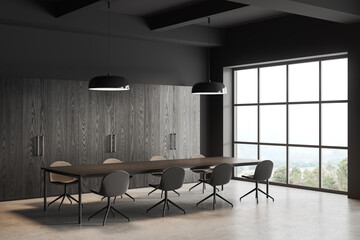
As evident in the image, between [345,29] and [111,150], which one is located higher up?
[345,29]

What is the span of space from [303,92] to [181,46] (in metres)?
2.96

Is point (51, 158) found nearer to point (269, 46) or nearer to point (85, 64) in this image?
point (85, 64)

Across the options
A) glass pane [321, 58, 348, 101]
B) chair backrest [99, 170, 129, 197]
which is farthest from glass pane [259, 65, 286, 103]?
chair backrest [99, 170, 129, 197]

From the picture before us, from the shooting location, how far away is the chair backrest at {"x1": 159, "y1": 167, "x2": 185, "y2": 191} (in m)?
6.85

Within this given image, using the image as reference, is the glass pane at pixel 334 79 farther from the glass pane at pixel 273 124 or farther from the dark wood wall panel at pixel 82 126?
the dark wood wall panel at pixel 82 126

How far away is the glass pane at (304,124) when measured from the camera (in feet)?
30.6

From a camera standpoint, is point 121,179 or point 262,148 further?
point 262,148

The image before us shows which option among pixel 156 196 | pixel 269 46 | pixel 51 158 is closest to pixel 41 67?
pixel 51 158

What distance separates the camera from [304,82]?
9.50m

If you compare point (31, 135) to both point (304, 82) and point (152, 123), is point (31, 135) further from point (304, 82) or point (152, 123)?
point (304, 82)

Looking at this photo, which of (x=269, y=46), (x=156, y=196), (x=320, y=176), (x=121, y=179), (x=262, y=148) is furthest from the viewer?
(x=262, y=148)

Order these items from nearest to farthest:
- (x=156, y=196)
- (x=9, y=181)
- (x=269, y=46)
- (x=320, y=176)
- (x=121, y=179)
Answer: (x=121, y=179)
(x=9, y=181)
(x=156, y=196)
(x=320, y=176)
(x=269, y=46)

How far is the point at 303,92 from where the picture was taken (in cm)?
953

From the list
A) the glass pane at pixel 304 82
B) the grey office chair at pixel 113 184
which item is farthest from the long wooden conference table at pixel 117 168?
the glass pane at pixel 304 82
